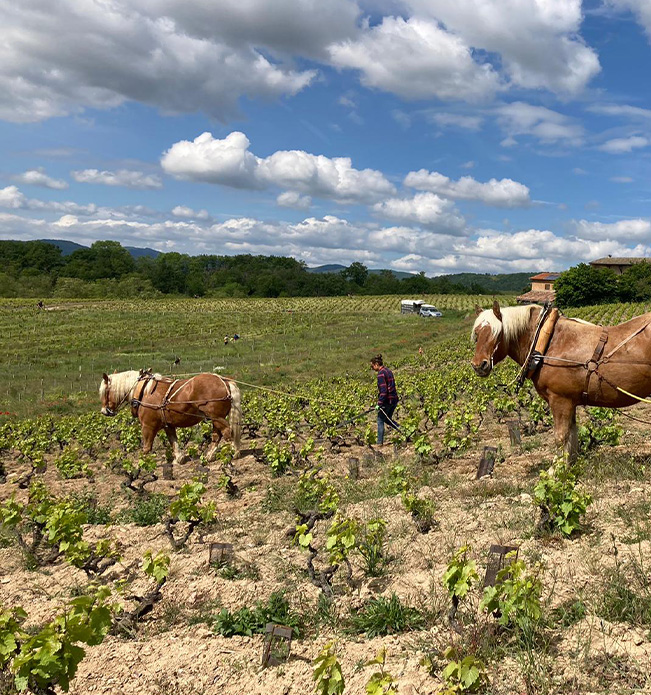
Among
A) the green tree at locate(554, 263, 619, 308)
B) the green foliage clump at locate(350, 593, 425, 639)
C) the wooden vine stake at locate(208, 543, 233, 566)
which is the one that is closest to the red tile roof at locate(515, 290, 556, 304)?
the green tree at locate(554, 263, 619, 308)

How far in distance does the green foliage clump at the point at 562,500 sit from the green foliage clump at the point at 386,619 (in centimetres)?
156

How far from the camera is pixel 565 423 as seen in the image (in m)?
5.54

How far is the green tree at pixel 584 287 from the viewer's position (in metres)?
67.4

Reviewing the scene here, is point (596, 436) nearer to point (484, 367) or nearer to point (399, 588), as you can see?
point (484, 367)

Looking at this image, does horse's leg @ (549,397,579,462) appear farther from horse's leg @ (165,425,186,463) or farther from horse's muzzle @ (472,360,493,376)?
horse's leg @ (165,425,186,463)

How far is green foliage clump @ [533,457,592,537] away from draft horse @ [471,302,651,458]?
1398mm

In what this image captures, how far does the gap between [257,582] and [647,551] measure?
3318 millimetres

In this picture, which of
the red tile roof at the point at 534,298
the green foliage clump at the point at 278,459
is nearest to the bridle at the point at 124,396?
the green foliage clump at the point at 278,459

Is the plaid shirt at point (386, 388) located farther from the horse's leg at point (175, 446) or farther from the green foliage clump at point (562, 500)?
the green foliage clump at point (562, 500)

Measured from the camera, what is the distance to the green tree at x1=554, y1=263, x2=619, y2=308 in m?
67.4

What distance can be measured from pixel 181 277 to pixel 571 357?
127 m

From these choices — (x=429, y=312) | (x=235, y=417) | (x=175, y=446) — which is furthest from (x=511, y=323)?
(x=429, y=312)

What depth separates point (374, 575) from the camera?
433cm

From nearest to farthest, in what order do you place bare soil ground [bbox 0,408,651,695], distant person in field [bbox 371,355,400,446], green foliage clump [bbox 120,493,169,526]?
bare soil ground [bbox 0,408,651,695] → green foliage clump [bbox 120,493,169,526] → distant person in field [bbox 371,355,400,446]
